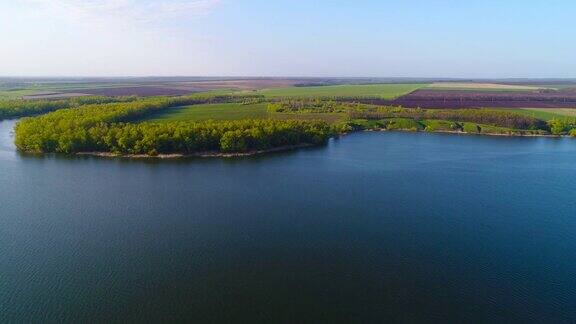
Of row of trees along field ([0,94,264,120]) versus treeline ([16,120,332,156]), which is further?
row of trees along field ([0,94,264,120])

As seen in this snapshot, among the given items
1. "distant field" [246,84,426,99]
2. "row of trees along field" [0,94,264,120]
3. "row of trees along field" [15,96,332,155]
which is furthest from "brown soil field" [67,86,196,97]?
"row of trees along field" [15,96,332,155]

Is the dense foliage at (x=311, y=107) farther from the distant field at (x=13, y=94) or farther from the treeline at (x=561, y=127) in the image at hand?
the distant field at (x=13, y=94)

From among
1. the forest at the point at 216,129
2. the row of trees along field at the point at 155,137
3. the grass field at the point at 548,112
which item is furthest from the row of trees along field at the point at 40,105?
the grass field at the point at 548,112

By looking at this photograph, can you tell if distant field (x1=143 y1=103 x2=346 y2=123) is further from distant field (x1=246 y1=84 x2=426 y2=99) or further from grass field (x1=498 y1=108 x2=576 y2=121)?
distant field (x1=246 y1=84 x2=426 y2=99)

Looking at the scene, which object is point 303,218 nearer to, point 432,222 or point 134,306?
point 432,222

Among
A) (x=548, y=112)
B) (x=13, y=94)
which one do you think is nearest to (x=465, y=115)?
(x=548, y=112)
